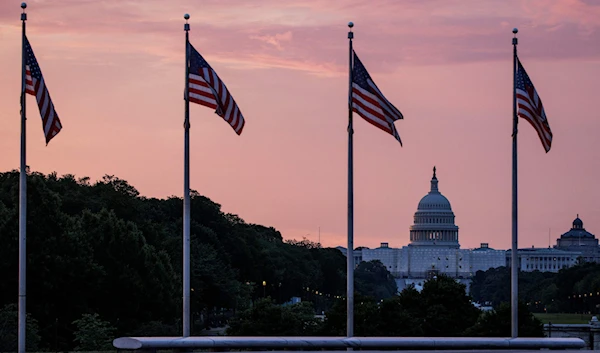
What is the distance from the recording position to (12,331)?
63.3 meters

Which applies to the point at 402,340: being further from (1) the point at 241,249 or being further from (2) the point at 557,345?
(1) the point at 241,249

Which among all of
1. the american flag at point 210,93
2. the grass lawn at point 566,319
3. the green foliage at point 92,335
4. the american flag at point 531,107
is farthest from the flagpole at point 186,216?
the grass lawn at point 566,319

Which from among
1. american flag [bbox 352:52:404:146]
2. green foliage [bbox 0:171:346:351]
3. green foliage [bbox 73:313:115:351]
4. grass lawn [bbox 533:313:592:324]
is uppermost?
american flag [bbox 352:52:404:146]

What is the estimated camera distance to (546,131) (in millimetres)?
51812

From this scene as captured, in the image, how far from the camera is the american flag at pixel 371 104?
48531 millimetres

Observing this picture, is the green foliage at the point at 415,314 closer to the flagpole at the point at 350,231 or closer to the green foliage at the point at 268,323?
the green foliage at the point at 268,323

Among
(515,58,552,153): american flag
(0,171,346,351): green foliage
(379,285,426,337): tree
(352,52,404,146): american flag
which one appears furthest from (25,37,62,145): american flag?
(379,285,426,337): tree

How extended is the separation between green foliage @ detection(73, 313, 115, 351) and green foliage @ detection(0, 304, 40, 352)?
195cm

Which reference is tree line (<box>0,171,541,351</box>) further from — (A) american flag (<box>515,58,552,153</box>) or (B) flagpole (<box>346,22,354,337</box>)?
(A) american flag (<box>515,58,552,153</box>)

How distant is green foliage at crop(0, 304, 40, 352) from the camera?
189 ft

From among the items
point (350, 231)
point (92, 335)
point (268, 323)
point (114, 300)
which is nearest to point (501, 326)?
point (268, 323)

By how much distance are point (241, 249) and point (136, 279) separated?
203 feet

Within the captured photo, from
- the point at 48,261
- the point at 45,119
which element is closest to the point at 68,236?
the point at 48,261

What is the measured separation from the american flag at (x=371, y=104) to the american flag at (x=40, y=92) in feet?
30.8
